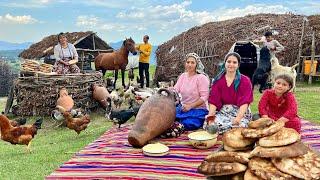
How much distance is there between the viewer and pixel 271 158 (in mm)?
3129

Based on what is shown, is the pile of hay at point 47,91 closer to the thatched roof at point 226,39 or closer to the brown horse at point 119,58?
the brown horse at point 119,58

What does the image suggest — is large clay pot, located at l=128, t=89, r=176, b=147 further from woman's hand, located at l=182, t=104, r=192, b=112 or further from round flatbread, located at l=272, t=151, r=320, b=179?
round flatbread, located at l=272, t=151, r=320, b=179

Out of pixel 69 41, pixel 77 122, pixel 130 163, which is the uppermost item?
pixel 69 41

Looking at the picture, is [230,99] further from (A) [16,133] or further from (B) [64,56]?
(B) [64,56]

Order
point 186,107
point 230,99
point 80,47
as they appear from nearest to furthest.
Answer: point 230,99 < point 186,107 < point 80,47

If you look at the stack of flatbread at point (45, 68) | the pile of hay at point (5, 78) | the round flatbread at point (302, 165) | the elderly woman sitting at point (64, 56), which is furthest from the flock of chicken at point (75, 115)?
the pile of hay at point (5, 78)

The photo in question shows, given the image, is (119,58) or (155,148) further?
(119,58)

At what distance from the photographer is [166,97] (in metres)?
6.73

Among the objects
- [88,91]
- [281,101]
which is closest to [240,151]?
[281,101]

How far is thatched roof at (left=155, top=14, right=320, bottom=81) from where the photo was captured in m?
19.7

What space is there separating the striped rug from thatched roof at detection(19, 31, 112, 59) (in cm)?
1653

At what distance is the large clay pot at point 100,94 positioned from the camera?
11580mm

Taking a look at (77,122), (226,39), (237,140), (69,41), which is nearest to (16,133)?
(77,122)

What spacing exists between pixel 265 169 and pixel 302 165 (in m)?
0.25
